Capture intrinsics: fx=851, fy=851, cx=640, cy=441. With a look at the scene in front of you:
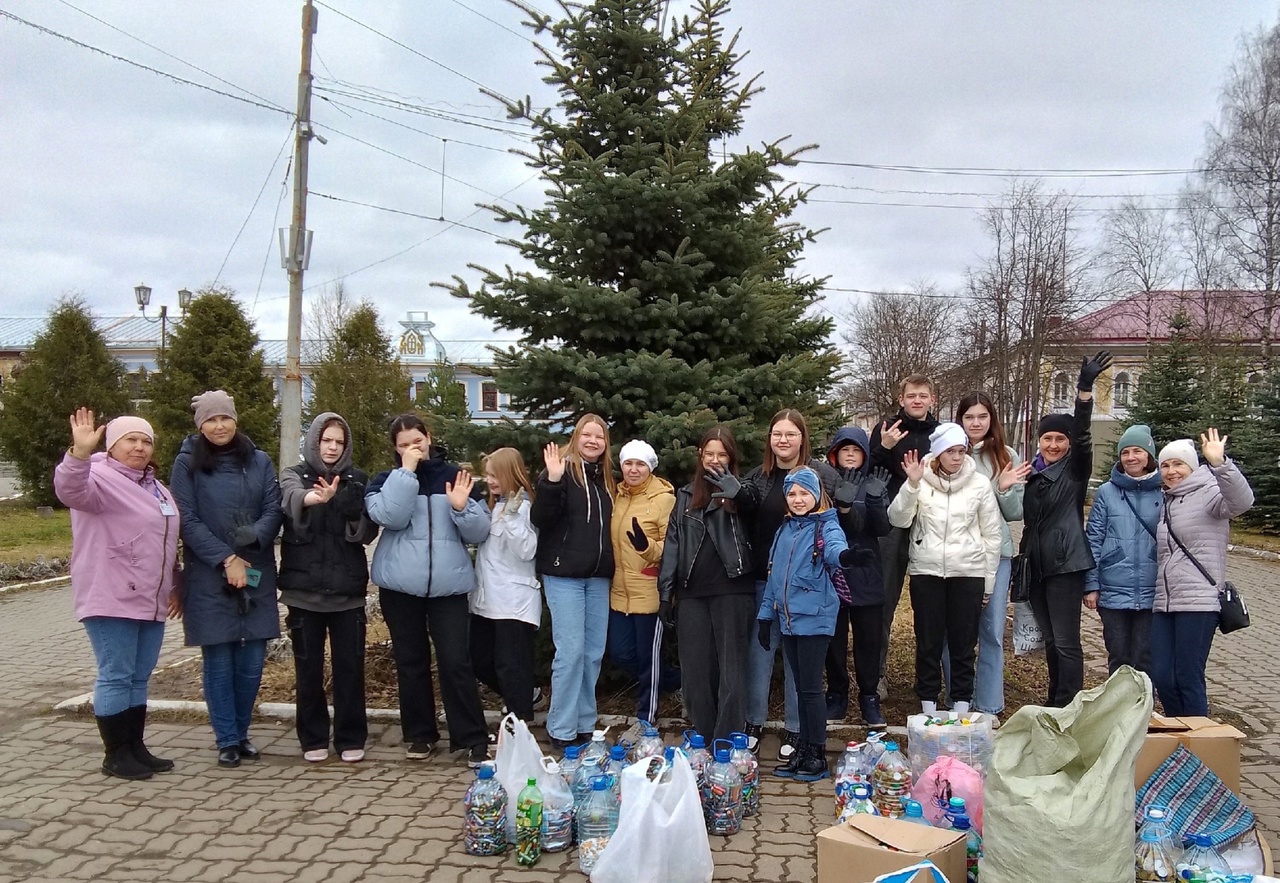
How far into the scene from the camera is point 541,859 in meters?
3.74

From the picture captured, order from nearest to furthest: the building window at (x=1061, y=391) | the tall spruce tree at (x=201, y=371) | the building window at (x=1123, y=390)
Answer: the tall spruce tree at (x=201, y=371) < the building window at (x=1123, y=390) < the building window at (x=1061, y=391)

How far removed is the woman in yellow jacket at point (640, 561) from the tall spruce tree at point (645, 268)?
37cm

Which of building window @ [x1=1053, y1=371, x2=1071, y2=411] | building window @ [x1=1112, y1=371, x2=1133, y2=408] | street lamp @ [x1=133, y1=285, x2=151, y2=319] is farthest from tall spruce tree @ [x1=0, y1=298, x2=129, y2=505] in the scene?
building window @ [x1=1053, y1=371, x2=1071, y2=411]

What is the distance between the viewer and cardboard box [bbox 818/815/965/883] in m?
3.01

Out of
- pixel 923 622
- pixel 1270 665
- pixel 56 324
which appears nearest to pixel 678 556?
pixel 923 622

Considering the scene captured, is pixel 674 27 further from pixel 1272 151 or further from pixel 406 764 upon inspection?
pixel 1272 151

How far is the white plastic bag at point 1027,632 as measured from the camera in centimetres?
523

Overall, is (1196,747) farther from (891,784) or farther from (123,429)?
(123,429)

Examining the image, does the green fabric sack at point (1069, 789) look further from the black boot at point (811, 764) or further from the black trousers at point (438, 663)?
the black trousers at point (438, 663)

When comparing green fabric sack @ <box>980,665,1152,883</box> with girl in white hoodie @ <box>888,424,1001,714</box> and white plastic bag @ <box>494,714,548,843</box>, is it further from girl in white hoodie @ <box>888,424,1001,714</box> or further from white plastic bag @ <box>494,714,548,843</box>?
white plastic bag @ <box>494,714,548,843</box>

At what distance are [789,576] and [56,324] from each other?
2436 centimetres

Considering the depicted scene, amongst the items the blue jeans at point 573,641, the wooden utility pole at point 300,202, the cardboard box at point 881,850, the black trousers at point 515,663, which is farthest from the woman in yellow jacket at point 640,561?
the wooden utility pole at point 300,202

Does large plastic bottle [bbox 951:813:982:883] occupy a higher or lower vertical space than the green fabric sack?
lower

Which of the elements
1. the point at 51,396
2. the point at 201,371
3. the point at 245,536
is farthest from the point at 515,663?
the point at 51,396
